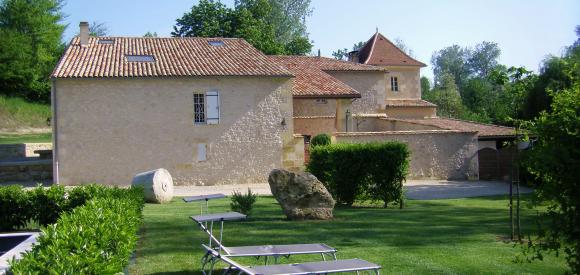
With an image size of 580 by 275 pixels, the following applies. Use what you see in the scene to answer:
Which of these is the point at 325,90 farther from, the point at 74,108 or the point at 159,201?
the point at 159,201

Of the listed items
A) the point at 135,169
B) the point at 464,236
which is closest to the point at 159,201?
the point at 135,169

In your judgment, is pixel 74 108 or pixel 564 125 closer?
pixel 564 125

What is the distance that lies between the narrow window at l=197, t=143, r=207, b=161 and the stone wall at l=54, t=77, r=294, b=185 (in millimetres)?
42

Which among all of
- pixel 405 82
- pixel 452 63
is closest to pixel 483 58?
pixel 452 63

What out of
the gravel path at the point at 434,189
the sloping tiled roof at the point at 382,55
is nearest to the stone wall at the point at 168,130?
the gravel path at the point at 434,189

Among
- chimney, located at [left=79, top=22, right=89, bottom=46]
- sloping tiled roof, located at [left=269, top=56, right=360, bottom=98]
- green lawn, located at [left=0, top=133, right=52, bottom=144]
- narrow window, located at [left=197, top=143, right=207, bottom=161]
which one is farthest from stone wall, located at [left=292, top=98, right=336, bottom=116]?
green lawn, located at [left=0, top=133, right=52, bottom=144]

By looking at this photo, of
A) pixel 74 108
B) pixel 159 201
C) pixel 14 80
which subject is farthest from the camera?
pixel 14 80

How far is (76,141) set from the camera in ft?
74.4

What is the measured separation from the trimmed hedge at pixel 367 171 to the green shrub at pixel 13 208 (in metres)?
7.04

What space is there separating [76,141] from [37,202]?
11.9 metres

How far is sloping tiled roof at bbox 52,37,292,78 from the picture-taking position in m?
23.0

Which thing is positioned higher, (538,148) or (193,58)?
(193,58)

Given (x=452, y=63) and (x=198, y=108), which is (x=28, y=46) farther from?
(x=452, y=63)

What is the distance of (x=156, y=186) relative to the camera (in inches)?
626
